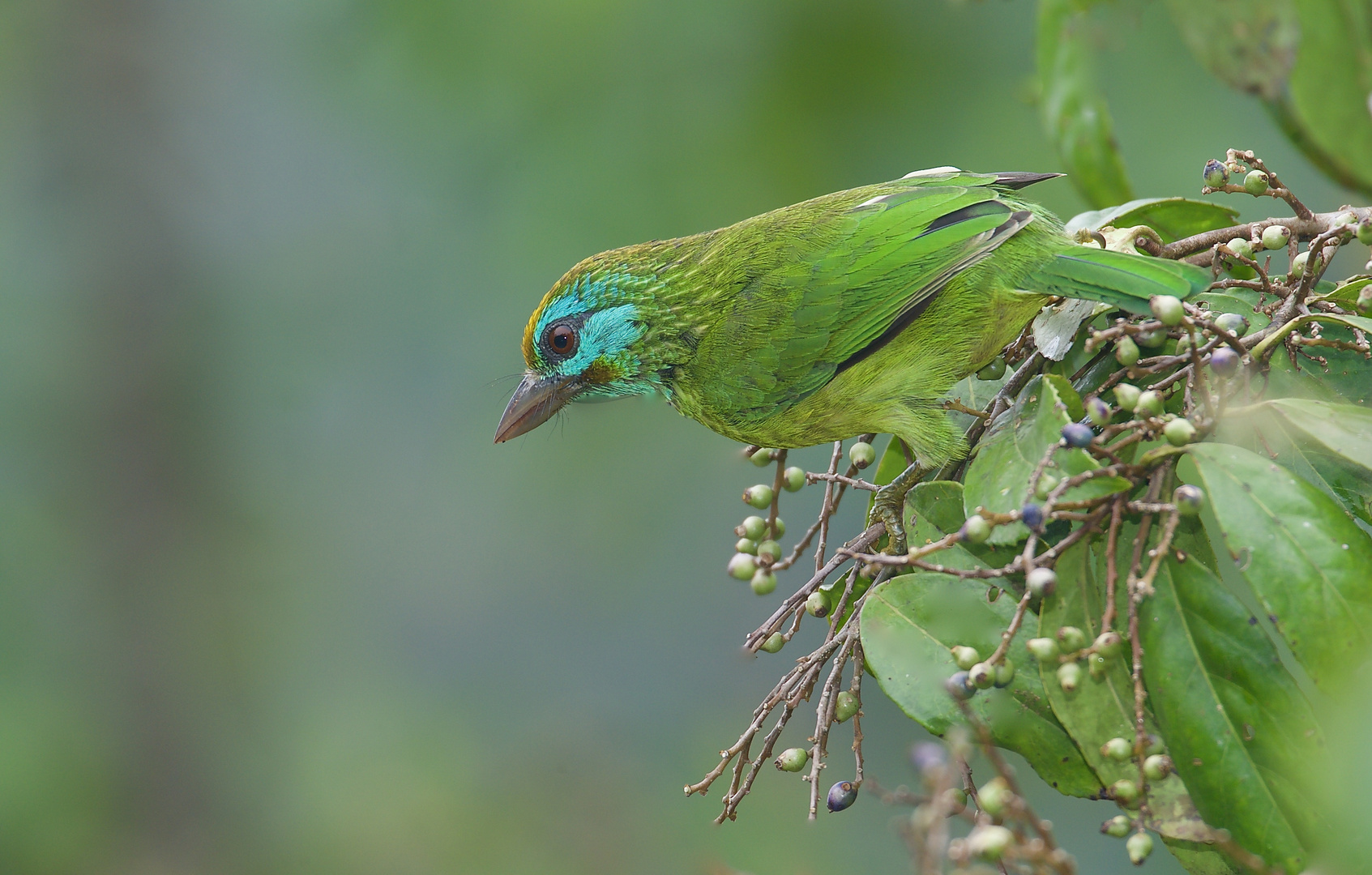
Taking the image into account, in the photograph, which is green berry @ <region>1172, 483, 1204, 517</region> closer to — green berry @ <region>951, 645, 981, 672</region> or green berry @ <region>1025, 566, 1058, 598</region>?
green berry @ <region>1025, 566, 1058, 598</region>

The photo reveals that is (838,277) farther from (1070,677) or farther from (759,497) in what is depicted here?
(1070,677)

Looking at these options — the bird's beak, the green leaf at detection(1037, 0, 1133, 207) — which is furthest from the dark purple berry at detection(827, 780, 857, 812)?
the green leaf at detection(1037, 0, 1133, 207)

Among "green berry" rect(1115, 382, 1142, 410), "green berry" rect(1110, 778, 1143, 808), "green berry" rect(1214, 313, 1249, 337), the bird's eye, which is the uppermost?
the bird's eye

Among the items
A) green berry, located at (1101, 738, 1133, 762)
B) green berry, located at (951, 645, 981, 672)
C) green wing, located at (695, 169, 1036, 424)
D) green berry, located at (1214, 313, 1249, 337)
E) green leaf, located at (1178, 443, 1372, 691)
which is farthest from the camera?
green wing, located at (695, 169, 1036, 424)

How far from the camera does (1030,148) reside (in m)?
5.77

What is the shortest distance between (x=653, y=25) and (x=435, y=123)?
5.23 ft

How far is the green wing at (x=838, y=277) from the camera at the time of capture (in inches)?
97.8

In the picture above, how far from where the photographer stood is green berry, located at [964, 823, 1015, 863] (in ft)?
3.86

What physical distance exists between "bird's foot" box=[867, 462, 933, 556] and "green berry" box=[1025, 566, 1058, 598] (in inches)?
16.0

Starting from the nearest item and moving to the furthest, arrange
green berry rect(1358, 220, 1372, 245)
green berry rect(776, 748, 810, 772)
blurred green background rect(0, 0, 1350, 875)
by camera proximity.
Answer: green berry rect(1358, 220, 1372, 245) < green berry rect(776, 748, 810, 772) < blurred green background rect(0, 0, 1350, 875)

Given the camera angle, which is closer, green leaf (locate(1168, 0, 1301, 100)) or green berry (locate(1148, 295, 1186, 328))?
green berry (locate(1148, 295, 1186, 328))

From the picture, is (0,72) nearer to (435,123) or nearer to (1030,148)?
(435,123)

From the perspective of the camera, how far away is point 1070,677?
5.09ft

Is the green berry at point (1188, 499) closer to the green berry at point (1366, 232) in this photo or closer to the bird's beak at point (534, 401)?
the green berry at point (1366, 232)
